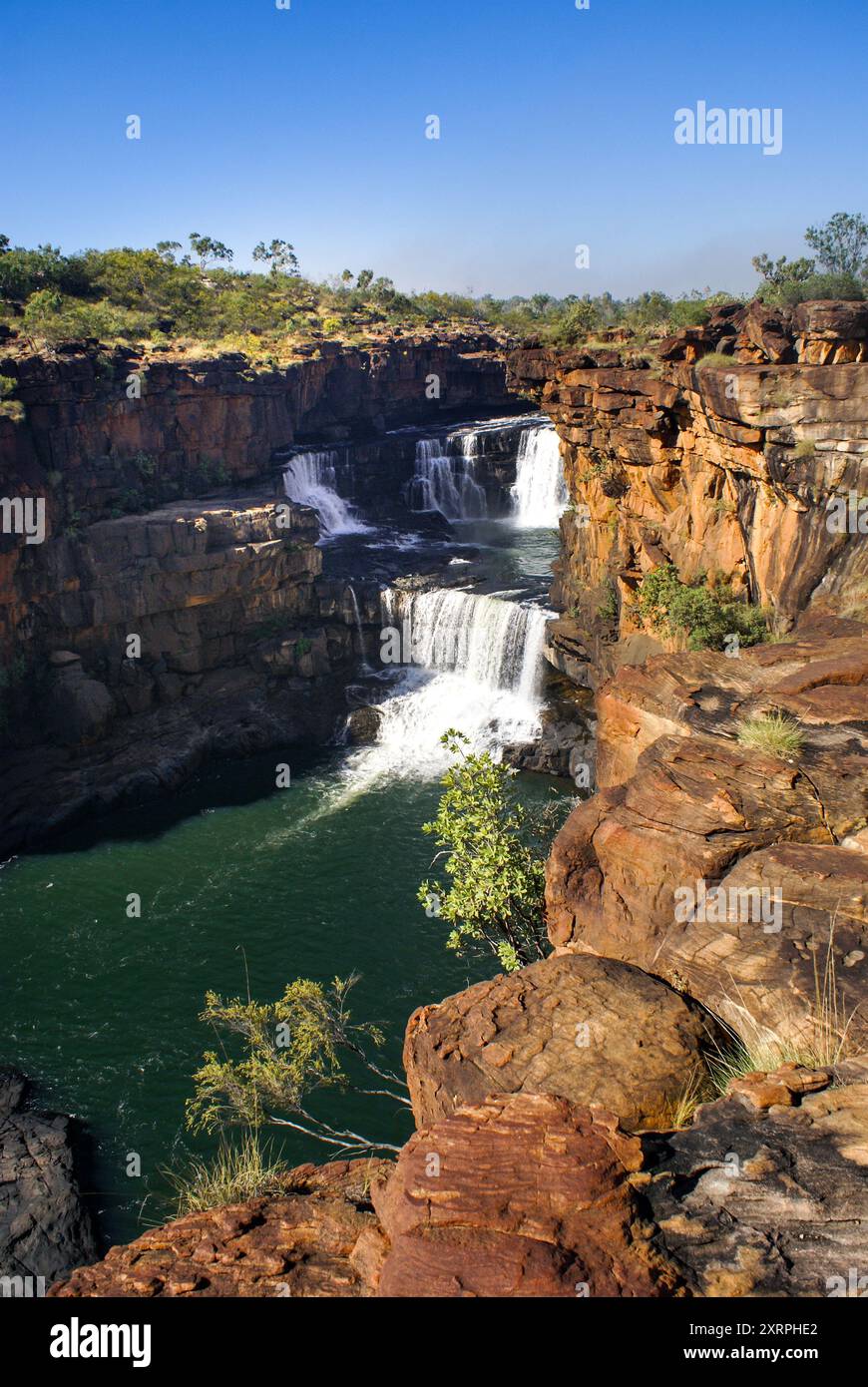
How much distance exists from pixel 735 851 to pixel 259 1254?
6284mm

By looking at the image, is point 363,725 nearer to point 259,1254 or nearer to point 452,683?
point 452,683

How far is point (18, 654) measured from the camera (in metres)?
31.8

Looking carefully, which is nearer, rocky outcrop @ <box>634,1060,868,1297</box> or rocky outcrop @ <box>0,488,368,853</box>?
rocky outcrop @ <box>634,1060,868,1297</box>

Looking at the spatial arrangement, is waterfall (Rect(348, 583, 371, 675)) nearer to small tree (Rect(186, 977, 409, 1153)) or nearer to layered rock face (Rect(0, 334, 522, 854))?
layered rock face (Rect(0, 334, 522, 854))

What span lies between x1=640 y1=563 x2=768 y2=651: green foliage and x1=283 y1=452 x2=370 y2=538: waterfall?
73.3 ft

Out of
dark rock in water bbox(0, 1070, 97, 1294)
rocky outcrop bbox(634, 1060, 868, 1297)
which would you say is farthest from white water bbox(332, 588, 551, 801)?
rocky outcrop bbox(634, 1060, 868, 1297)

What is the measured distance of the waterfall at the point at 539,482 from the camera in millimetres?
47000

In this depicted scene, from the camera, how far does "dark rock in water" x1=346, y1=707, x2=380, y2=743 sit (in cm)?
3422

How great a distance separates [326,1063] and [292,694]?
741 inches

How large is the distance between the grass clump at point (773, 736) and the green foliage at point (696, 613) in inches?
415

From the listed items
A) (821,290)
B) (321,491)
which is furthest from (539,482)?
(821,290)

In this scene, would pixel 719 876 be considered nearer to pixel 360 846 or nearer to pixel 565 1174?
pixel 565 1174

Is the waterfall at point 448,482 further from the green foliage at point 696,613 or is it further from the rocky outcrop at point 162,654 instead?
the green foliage at point 696,613

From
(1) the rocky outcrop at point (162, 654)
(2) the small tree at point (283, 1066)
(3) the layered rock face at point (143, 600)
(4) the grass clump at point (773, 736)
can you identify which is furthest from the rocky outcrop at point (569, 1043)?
(3) the layered rock face at point (143, 600)
